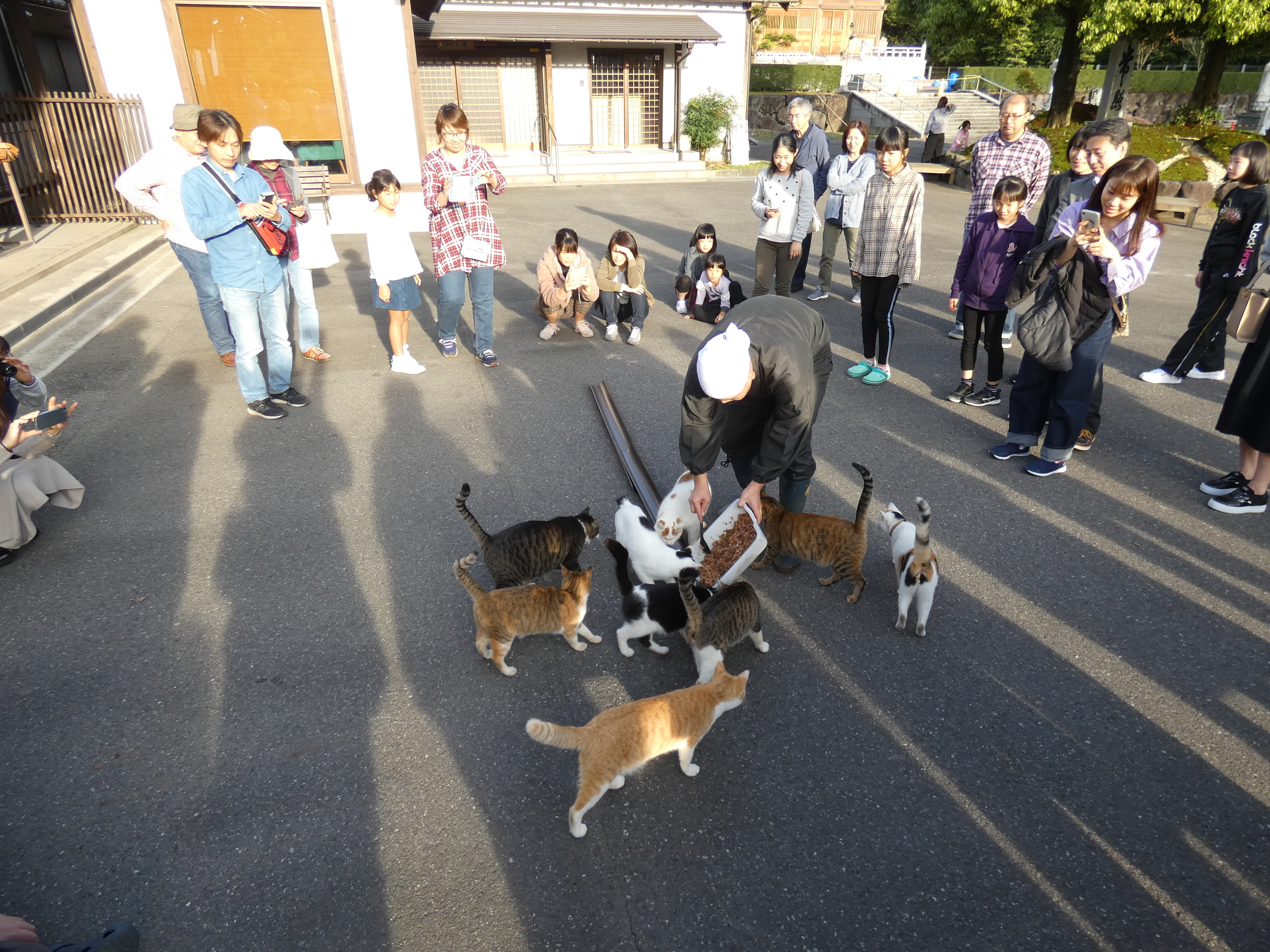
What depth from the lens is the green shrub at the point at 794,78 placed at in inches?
1505

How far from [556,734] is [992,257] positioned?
4.82m

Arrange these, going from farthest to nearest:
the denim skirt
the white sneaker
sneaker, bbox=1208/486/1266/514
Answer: the white sneaker, the denim skirt, sneaker, bbox=1208/486/1266/514

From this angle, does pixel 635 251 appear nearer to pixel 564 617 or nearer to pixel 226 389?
pixel 226 389

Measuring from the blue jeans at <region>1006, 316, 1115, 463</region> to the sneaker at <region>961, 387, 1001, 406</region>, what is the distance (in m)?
0.76

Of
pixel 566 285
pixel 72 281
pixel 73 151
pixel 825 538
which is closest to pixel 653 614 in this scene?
pixel 825 538

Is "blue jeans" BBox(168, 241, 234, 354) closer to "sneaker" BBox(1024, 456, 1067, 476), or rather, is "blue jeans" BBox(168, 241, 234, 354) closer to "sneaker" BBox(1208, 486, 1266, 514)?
"sneaker" BBox(1024, 456, 1067, 476)

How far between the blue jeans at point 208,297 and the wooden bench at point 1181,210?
577 inches

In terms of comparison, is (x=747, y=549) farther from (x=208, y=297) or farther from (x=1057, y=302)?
(x=208, y=297)

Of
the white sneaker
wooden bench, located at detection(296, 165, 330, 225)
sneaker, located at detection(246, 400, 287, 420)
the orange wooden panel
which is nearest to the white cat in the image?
sneaker, located at detection(246, 400, 287, 420)

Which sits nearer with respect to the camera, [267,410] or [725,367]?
[725,367]

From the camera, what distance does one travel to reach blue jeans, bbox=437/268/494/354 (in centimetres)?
612

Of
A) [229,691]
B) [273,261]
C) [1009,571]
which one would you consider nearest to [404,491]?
[229,691]

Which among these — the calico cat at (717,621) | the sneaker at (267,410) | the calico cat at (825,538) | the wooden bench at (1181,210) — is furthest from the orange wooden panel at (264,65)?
the wooden bench at (1181,210)

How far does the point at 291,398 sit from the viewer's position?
5.80 metres
